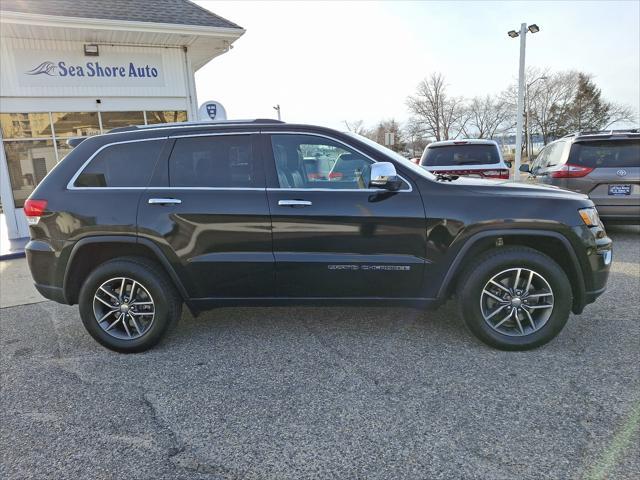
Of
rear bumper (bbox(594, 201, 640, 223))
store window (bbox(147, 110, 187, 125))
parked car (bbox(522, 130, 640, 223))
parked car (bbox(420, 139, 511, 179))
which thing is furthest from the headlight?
store window (bbox(147, 110, 187, 125))

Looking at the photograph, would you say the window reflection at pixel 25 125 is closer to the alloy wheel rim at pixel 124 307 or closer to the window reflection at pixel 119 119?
the window reflection at pixel 119 119

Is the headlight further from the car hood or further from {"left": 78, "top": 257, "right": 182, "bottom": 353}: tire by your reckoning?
{"left": 78, "top": 257, "right": 182, "bottom": 353}: tire

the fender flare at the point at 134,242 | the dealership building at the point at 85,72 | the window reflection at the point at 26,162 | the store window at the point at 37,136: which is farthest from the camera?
the window reflection at the point at 26,162

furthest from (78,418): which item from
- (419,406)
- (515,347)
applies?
(515,347)

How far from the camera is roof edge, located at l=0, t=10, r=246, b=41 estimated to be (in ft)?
29.3

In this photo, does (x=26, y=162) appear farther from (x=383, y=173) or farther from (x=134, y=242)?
(x=383, y=173)

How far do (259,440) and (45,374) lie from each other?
80.9 inches

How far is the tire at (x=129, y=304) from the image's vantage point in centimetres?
367

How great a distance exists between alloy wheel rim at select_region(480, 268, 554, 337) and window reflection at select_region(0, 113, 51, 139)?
11130 mm

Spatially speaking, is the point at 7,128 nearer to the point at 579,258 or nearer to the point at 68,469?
the point at 68,469

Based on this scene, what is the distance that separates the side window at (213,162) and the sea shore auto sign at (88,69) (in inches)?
346

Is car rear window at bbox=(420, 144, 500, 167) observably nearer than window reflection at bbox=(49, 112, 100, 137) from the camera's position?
Yes

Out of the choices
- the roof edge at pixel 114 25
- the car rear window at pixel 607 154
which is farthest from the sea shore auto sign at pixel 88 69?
the car rear window at pixel 607 154

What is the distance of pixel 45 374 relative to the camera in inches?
137
